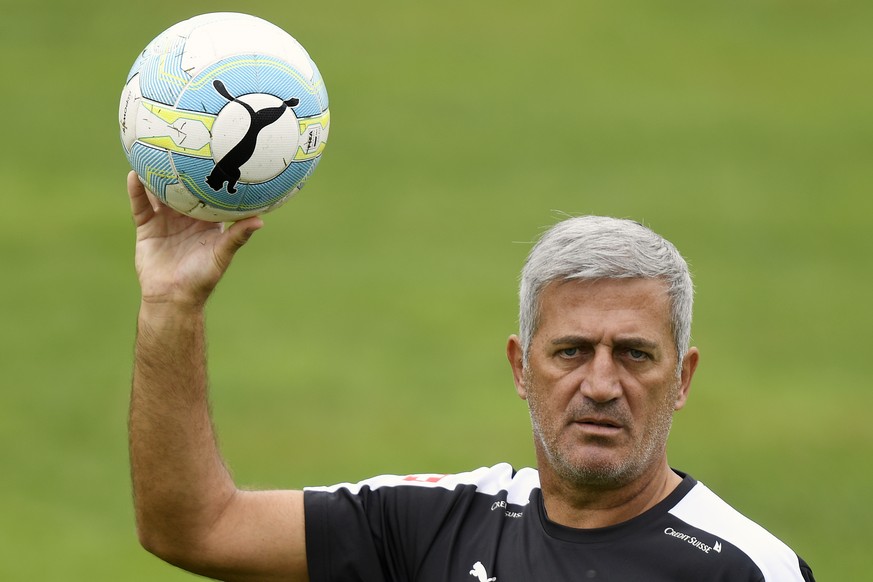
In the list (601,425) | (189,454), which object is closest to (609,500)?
(601,425)

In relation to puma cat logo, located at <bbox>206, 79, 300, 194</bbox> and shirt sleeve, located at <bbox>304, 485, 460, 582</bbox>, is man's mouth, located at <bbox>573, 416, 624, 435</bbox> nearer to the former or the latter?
shirt sleeve, located at <bbox>304, 485, 460, 582</bbox>

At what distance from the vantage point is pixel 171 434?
21.1 feet

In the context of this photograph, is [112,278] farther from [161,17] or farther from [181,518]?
[181,518]

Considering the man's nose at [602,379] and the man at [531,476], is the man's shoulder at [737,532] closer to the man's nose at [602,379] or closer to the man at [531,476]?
the man at [531,476]

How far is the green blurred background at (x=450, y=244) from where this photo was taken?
18531 millimetres

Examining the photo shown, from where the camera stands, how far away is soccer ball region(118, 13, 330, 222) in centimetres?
630

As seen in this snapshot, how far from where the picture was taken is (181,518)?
645 cm

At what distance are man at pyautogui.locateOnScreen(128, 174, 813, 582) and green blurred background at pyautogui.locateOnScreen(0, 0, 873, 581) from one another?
9.76m

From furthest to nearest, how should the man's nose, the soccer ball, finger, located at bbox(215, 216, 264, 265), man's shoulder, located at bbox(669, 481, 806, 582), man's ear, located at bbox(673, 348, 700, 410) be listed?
finger, located at bbox(215, 216, 264, 265), the soccer ball, man's ear, located at bbox(673, 348, 700, 410), the man's nose, man's shoulder, located at bbox(669, 481, 806, 582)

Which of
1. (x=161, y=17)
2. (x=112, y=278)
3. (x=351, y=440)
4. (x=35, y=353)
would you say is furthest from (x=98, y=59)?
(x=351, y=440)

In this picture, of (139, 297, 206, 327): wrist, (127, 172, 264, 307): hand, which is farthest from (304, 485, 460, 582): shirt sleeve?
(127, 172, 264, 307): hand

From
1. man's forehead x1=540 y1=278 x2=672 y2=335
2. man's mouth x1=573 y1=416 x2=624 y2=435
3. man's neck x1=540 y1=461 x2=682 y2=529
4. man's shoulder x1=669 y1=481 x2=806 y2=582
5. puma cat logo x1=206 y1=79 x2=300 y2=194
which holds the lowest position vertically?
man's shoulder x1=669 y1=481 x2=806 y2=582

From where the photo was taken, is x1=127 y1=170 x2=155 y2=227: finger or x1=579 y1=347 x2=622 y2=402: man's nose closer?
x1=579 y1=347 x2=622 y2=402: man's nose

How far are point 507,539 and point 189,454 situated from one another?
4.43 ft
